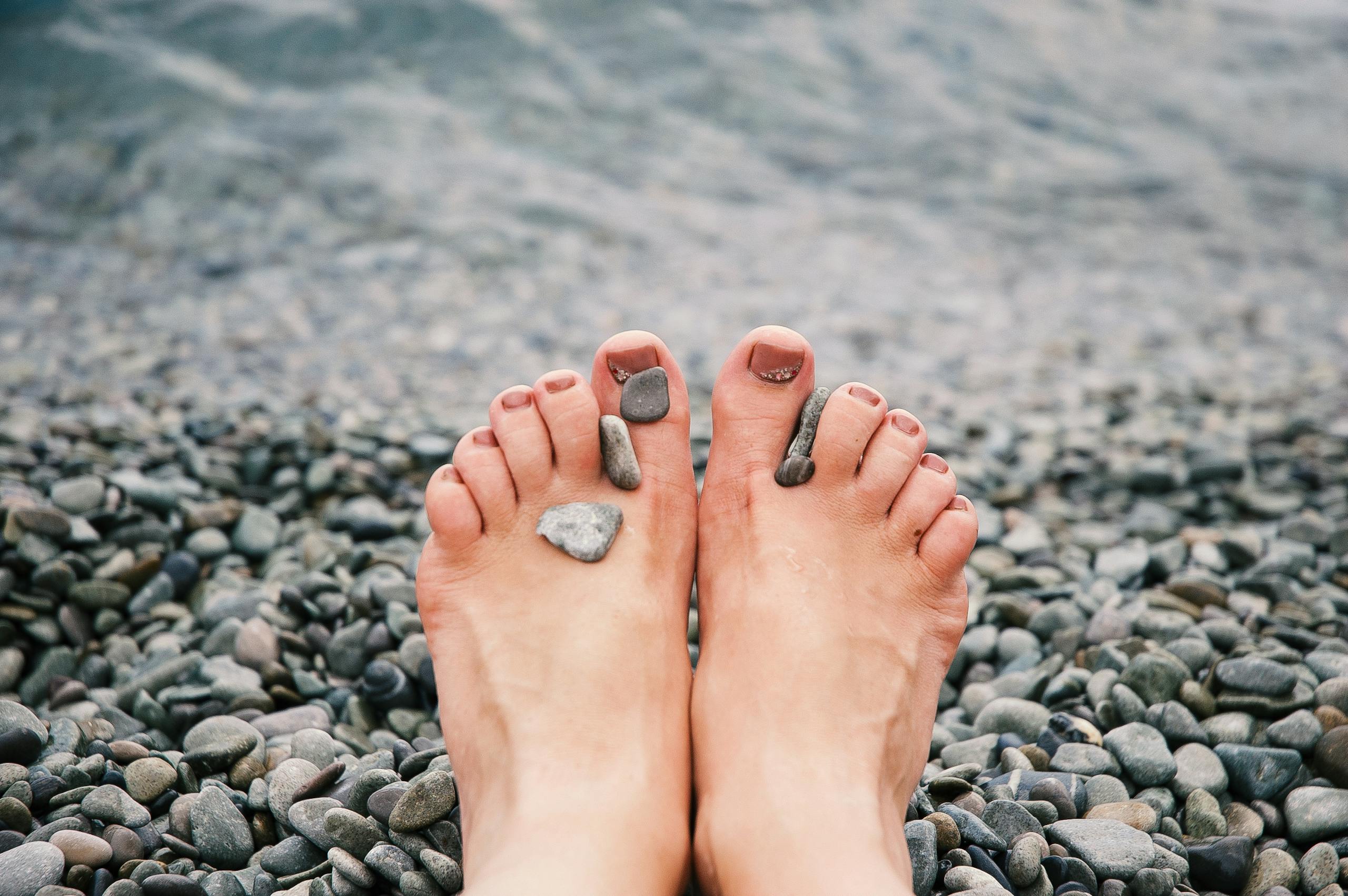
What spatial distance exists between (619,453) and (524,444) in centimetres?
19

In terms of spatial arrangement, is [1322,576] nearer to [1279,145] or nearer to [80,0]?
[1279,145]

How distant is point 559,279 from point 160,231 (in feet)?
7.94

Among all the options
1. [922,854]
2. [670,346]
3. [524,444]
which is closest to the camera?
[922,854]

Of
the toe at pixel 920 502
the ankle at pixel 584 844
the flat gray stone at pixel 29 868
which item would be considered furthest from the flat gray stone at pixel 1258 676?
the flat gray stone at pixel 29 868

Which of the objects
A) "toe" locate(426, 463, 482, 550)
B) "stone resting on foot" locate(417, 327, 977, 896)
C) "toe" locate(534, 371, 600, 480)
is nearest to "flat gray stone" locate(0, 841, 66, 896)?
"stone resting on foot" locate(417, 327, 977, 896)

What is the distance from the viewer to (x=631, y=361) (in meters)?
1.94

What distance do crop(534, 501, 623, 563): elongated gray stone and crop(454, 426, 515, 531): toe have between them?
0.08 m

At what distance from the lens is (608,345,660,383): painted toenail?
1.93 m

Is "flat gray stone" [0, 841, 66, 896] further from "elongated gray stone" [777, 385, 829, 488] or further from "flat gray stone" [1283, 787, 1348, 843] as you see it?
"flat gray stone" [1283, 787, 1348, 843]

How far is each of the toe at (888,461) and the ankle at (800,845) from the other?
2.13 feet

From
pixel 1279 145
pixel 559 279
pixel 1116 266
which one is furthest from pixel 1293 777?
pixel 1279 145

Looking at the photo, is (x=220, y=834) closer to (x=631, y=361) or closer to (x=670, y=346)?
(x=631, y=361)

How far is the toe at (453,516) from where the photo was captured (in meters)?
1.81

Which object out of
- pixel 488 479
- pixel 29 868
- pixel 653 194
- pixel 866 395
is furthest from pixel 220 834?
pixel 653 194
